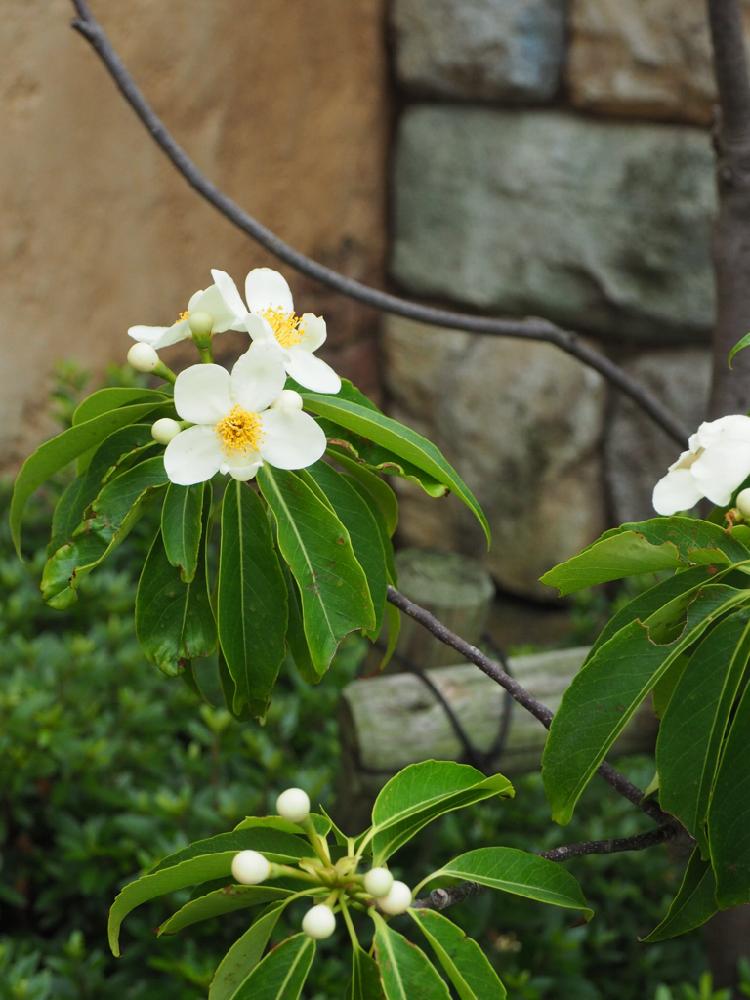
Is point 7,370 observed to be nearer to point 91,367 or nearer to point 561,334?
point 91,367

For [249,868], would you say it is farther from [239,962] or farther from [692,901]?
[692,901]

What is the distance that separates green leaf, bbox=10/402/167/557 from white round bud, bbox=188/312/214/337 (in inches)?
2.4

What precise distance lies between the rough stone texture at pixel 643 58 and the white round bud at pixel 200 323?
6.48 feet

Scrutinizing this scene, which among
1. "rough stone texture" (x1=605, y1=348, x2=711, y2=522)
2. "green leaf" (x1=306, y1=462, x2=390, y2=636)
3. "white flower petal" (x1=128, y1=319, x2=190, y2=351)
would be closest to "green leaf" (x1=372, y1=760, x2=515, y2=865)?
"green leaf" (x1=306, y1=462, x2=390, y2=636)

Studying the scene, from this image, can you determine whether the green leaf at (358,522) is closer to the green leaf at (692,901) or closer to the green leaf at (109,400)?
the green leaf at (109,400)

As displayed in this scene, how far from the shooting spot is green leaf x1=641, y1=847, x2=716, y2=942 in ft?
2.48

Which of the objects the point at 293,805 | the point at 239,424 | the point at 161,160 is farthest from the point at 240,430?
the point at 161,160

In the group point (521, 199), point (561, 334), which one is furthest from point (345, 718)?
point (521, 199)

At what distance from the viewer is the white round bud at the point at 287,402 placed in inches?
30.7

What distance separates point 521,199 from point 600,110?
0.86 ft

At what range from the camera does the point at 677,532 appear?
71cm

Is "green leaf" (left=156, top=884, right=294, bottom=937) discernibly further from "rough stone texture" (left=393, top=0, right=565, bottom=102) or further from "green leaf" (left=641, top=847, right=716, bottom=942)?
"rough stone texture" (left=393, top=0, right=565, bottom=102)

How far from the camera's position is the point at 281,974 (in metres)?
0.71

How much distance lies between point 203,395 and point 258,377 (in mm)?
41
